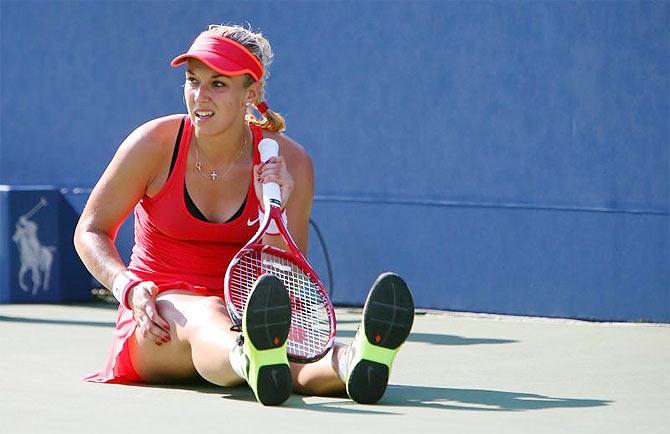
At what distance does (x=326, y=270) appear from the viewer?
742 centimetres

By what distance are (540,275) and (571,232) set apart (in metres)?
0.25

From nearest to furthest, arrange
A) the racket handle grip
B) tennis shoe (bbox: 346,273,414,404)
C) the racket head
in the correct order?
tennis shoe (bbox: 346,273,414,404)
the racket head
the racket handle grip

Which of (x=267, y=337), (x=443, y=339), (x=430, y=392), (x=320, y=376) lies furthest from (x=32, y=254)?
(x=267, y=337)

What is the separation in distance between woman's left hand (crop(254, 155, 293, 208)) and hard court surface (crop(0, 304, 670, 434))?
22.7 inches

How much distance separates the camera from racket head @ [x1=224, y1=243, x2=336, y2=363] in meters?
4.05

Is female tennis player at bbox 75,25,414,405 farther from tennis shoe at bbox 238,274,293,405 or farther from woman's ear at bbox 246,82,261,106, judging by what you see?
tennis shoe at bbox 238,274,293,405

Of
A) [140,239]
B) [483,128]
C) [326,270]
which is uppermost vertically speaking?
[483,128]

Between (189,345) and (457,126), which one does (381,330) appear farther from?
(457,126)

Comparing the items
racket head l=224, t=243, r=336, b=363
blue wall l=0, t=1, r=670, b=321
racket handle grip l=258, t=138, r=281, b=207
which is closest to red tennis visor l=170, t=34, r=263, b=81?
racket handle grip l=258, t=138, r=281, b=207

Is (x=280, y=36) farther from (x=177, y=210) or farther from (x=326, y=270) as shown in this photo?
(x=177, y=210)

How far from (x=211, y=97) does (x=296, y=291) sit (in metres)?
0.61

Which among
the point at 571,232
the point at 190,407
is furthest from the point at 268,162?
the point at 571,232

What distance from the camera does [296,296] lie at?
4223 mm

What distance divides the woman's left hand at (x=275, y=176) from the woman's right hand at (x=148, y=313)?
1.45 feet
